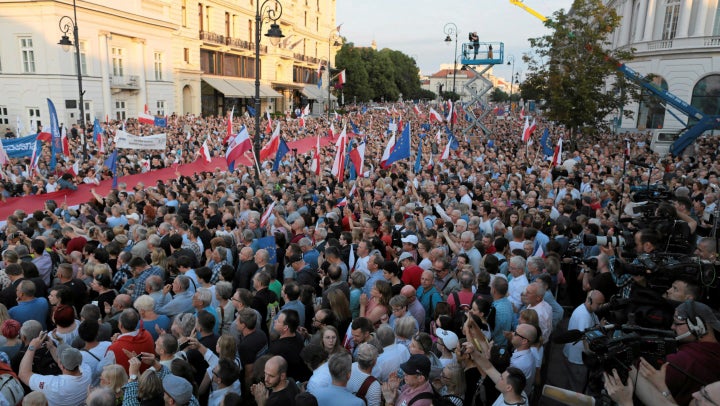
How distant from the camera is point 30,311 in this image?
5086 mm

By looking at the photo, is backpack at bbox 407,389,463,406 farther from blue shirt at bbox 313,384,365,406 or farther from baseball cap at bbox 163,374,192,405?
baseball cap at bbox 163,374,192,405

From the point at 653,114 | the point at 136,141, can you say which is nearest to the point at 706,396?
the point at 136,141

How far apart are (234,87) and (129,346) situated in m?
44.1

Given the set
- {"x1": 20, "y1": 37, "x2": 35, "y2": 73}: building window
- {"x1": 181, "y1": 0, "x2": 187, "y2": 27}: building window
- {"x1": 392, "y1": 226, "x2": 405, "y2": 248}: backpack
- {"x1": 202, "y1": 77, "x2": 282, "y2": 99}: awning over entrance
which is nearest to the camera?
{"x1": 392, "y1": 226, "x2": 405, "y2": 248}: backpack

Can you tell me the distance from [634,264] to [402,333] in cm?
207

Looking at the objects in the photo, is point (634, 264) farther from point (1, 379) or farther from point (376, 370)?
point (1, 379)

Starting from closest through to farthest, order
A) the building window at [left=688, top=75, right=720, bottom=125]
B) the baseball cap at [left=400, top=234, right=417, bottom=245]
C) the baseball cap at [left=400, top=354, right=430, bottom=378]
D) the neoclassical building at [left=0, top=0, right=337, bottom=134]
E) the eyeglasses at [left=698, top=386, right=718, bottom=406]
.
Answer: the eyeglasses at [left=698, top=386, right=718, bottom=406], the baseball cap at [left=400, top=354, right=430, bottom=378], the baseball cap at [left=400, top=234, right=417, bottom=245], the neoclassical building at [left=0, top=0, right=337, bottom=134], the building window at [left=688, top=75, right=720, bottom=125]

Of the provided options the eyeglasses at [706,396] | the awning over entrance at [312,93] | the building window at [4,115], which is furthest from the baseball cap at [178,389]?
the awning over entrance at [312,93]

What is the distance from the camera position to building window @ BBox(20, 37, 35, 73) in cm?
2886

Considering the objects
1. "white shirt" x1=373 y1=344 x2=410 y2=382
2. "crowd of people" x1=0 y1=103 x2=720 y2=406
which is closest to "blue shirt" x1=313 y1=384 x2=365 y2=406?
"crowd of people" x1=0 y1=103 x2=720 y2=406

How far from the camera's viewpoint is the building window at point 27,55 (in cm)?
2886

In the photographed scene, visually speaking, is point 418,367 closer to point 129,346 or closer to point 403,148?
point 129,346

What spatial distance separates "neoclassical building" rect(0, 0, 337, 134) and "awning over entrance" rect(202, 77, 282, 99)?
0.40 ft

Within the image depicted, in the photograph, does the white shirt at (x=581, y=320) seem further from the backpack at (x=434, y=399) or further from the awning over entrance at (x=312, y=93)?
the awning over entrance at (x=312, y=93)
